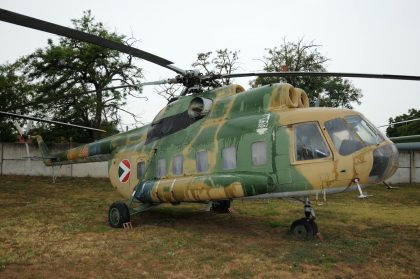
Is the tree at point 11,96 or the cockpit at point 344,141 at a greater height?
the tree at point 11,96

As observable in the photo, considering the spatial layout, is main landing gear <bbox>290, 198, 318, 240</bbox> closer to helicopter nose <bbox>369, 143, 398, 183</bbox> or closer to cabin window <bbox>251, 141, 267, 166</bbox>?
cabin window <bbox>251, 141, 267, 166</bbox>

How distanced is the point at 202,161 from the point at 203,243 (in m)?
2.16

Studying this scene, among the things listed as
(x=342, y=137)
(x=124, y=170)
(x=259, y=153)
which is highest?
(x=342, y=137)

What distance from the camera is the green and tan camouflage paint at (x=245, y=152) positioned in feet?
26.1

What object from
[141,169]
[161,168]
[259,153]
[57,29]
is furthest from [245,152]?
[57,29]

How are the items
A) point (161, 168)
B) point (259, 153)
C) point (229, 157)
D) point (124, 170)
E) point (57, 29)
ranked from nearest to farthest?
point (57, 29)
point (259, 153)
point (229, 157)
point (161, 168)
point (124, 170)

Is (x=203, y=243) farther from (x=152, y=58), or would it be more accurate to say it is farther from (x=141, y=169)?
(x=152, y=58)

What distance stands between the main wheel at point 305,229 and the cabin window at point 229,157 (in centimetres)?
216

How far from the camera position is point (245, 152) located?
356 inches

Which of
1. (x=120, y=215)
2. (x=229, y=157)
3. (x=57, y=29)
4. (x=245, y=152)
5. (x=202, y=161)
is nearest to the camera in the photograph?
(x=57, y=29)

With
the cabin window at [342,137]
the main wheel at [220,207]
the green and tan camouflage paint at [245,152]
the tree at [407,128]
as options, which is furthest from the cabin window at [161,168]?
the tree at [407,128]

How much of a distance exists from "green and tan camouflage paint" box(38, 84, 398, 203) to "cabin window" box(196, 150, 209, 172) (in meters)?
0.11

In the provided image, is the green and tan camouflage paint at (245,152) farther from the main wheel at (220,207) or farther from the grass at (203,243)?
the main wheel at (220,207)

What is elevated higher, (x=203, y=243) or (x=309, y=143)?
(x=309, y=143)
